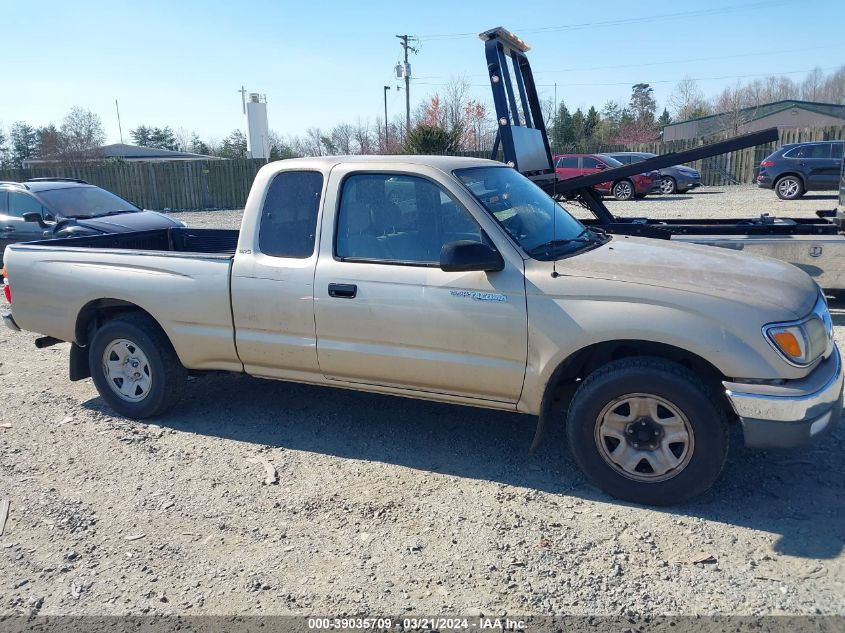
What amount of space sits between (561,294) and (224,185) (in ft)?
85.3

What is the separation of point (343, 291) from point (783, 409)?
8.36 feet

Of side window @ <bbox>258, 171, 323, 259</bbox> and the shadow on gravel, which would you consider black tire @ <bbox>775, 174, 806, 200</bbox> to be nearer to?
the shadow on gravel

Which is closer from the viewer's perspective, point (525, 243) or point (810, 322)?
point (810, 322)

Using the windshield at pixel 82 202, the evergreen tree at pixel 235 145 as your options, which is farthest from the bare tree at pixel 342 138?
the windshield at pixel 82 202

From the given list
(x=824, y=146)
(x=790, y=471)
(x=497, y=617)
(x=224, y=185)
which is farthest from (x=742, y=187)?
(x=497, y=617)

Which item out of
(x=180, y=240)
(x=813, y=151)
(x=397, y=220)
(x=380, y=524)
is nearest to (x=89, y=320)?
(x=180, y=240)

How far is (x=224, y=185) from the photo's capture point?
1098 inches

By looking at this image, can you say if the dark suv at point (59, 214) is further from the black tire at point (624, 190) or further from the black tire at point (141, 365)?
the black tire at point (624, 190)

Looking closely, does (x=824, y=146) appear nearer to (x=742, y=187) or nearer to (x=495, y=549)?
(x=742, y=187)

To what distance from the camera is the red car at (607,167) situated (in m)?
22.5

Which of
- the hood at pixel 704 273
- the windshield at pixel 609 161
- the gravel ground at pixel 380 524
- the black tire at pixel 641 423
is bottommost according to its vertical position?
the gravel ground at pixel 380 524

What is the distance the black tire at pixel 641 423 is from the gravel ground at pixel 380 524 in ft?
0.46

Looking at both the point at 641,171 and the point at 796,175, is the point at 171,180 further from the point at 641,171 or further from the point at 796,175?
the point at 641,171

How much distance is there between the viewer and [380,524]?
3.82 metres
